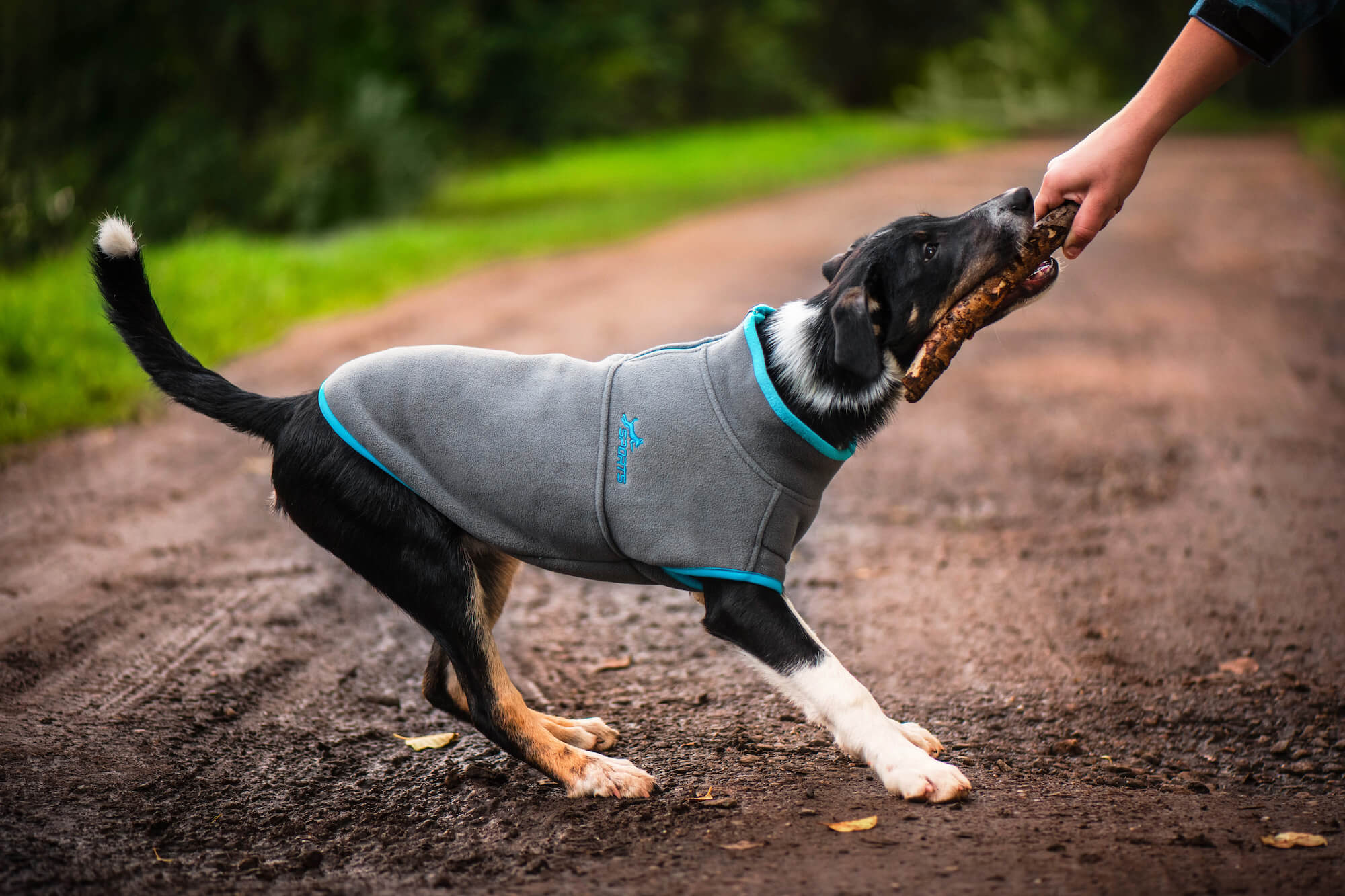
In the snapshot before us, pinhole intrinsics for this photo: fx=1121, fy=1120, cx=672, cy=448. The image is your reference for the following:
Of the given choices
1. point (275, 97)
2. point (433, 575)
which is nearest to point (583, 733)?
point (433, 575)

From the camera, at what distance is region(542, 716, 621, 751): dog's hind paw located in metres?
3.46

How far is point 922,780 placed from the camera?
2.97 metres

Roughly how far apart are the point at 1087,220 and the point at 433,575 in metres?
2.21

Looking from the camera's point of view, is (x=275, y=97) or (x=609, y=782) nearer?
(x=609, y=782)

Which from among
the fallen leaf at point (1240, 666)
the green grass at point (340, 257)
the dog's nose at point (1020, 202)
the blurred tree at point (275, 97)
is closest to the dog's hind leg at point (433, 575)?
the dog's nose at point (1020, 202)

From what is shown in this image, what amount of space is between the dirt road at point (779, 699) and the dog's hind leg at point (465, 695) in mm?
140

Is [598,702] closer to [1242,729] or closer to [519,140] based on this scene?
[1242,729]

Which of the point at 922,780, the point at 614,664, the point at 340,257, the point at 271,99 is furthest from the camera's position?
the point at 271,99

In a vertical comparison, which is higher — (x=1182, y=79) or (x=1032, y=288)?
(x=1182, y=79)

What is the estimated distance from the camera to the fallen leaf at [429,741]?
11.7 ft

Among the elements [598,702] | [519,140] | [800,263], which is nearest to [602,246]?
[800,263]

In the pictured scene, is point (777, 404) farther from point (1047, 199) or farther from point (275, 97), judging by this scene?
point (275, 97)

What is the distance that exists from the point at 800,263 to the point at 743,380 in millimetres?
9878

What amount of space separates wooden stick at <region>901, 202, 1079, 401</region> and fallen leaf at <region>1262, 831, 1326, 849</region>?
4.65 ft
